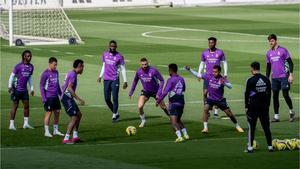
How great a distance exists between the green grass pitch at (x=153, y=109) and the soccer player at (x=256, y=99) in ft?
2.02

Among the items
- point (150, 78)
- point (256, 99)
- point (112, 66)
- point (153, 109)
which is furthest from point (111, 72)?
point (256, 99)

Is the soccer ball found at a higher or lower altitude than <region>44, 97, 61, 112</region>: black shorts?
lower

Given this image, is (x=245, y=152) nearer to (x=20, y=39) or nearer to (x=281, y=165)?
(x=281, y=165)

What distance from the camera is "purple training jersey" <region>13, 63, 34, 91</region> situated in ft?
103

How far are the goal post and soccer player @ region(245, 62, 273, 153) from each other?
3170cm

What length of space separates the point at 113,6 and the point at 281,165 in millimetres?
63515

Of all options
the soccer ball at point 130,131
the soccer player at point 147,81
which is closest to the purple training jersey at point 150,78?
the soccer player at point 147,81

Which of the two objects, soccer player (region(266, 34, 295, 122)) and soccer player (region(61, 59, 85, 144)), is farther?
soccer player (region(266, 34, 295, 122))

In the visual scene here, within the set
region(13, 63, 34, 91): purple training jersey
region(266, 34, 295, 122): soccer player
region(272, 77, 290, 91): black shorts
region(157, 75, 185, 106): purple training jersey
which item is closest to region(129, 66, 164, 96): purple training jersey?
region(157, 75, 185, 106): purple training jersey

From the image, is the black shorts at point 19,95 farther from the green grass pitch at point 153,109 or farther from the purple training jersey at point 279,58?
the purple training jersey at point 279,58

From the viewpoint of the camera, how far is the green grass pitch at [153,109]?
25734 millimetres

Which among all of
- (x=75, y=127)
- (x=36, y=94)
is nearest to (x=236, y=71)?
(x=36, y=94)

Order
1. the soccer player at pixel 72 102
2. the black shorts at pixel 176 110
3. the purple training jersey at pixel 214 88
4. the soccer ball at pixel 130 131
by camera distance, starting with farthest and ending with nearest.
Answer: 1. the purple training jersey at pixel 214 88
2. the soccer ball at pixel 130 131
3. the black shorts at pixel 176 110
4. the soccer player at pixel 72 102

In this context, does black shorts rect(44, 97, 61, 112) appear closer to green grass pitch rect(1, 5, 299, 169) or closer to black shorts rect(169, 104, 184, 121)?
green grass pitch rect(1, 5, 299, 169)
